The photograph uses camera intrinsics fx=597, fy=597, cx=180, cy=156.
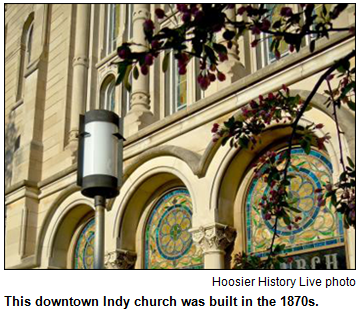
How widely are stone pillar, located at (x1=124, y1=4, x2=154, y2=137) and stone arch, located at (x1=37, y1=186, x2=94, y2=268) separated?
6.84ft

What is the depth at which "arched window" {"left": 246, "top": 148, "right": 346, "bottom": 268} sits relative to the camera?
8219 mm

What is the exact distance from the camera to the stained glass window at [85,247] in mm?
12898

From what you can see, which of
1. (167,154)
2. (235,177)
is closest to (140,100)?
(167,154)

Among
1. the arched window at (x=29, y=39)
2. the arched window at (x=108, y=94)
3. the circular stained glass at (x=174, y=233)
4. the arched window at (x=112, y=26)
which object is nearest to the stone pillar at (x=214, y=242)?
the circular stained glass at (x=174, y=233)

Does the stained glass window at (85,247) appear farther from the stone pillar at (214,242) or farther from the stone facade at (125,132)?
the stone pillar at (214,242)

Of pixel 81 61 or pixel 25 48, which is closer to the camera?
pixel 81 61

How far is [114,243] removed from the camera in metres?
11.3

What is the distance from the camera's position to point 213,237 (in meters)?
9.28

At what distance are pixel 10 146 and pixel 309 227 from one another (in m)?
10.7

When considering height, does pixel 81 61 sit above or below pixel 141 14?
above

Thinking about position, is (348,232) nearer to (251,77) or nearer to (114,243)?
(251,77)

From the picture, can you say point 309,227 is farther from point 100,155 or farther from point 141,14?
point 141,14

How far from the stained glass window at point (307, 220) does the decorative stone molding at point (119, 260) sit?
283 centimetres

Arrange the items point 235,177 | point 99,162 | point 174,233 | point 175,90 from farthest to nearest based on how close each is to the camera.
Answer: point 175,90 → point 174,233 → point 235,177 → point 99,162
